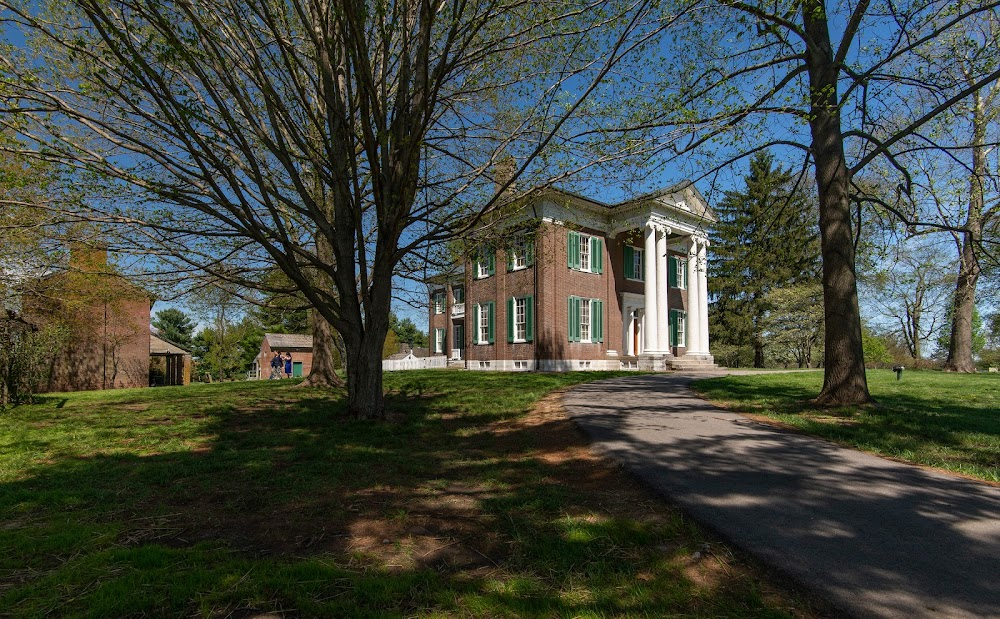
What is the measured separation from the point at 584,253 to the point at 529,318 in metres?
4.43

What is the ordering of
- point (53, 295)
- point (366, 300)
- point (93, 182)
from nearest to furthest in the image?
1. point (93, 182)
2. point (366, 300)
3. point (53, 295)

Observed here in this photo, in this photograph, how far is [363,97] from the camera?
6637mm

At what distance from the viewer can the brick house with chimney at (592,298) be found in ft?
73.0

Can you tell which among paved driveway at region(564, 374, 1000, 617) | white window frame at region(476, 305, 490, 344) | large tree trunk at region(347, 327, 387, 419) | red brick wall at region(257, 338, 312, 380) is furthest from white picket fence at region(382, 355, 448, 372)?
paved driveway at region(564, 374, 1000, 617)

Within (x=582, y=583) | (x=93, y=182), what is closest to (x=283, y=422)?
(x=93, y=182)

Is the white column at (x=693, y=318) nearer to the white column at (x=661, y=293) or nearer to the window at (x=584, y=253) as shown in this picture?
the white column at (x=661, y=293)

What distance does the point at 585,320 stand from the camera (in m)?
23.8

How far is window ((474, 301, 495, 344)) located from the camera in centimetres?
2459

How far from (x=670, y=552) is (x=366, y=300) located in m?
6.04

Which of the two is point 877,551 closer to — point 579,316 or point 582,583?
point 582,583

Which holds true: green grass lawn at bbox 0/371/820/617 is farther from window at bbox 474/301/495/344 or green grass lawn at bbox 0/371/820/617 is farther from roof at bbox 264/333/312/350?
roof at bbox 264/333/312/350

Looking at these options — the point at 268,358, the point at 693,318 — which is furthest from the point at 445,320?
the point at 268,358

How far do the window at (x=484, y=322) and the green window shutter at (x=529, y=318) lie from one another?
7.24ft

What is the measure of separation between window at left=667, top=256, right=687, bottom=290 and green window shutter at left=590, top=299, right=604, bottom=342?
6.84m
